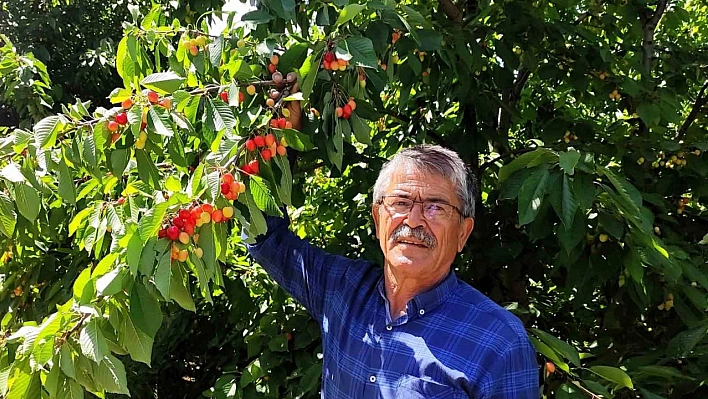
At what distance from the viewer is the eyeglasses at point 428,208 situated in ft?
5.31

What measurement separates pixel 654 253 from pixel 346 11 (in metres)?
1.01

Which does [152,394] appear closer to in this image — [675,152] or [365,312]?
[365,312]

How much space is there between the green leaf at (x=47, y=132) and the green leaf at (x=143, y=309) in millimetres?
391

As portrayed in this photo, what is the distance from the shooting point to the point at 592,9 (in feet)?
10.4

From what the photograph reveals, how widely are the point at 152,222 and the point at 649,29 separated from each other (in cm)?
260

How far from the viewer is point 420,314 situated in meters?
1.60

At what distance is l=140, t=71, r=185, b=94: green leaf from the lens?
142cm

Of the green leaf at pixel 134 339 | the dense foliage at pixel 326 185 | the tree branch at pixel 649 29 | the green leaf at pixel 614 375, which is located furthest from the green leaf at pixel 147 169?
the tree branch at pixel 649 29

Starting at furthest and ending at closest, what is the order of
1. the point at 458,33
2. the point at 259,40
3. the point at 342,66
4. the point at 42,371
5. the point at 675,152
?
the point at 675,152 → the point at 458,33 → the point at 259,40 → the point at 342,66 → the point at 42,371

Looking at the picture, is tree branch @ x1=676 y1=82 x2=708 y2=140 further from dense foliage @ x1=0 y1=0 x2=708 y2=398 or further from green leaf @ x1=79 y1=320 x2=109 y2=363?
green leaf @ x1=79 y1=320 x2=109 y2=363

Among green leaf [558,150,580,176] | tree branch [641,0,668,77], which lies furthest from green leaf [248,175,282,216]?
tree branch [641,0,668,77]

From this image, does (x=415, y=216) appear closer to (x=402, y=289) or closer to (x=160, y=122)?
(x=402, y=289)

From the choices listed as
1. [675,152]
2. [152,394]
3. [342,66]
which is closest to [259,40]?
[342,66]

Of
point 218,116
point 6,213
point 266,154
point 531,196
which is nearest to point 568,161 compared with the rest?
point 531,196
